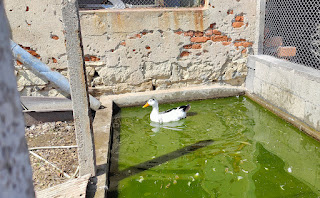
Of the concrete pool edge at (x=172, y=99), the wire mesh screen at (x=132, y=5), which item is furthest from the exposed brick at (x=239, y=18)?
the concrete pool edge at (x=172, y=99)

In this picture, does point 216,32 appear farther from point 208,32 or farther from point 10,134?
point 10,134

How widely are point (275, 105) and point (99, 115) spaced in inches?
126

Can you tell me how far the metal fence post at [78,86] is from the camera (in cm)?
285

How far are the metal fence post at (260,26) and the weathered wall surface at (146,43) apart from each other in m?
0.11

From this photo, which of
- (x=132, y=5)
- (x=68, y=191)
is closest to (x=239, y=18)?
(x=132, y=5)

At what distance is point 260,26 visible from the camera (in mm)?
6344

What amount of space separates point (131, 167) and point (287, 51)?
393 cm

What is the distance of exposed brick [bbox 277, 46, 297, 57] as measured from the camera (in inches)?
235

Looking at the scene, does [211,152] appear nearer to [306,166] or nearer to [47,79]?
[306,166]

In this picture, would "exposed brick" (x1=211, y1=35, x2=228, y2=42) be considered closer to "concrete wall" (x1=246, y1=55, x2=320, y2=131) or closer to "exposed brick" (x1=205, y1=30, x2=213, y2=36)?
"exposed brick" (x1=205, y1=30, x2=213, y2=36)

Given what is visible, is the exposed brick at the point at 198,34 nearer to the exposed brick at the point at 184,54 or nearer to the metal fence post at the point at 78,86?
the exposed brick at the point at 184,54

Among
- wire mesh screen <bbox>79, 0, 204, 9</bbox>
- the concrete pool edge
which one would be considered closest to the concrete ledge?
the concrete pool edge

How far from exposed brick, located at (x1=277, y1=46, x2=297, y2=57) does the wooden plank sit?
4.65m

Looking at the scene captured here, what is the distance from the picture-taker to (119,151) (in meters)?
4.49
